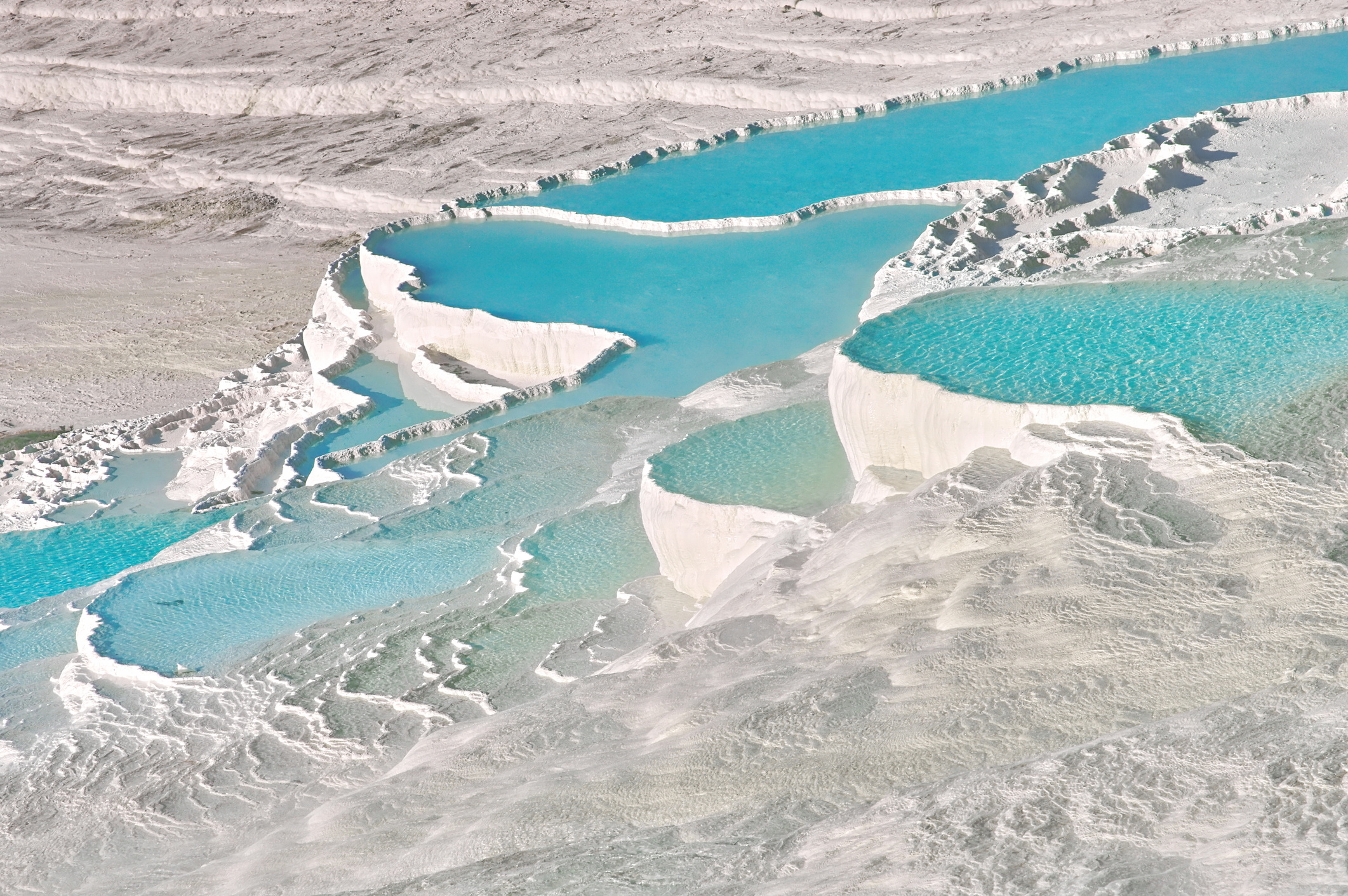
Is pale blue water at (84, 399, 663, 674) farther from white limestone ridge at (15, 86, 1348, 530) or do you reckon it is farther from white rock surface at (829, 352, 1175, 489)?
white rock surface at (829, 352, 1175, 489)


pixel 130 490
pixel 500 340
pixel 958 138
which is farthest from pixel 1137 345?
pixel 130 490

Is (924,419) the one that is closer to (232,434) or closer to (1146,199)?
(1146,199)

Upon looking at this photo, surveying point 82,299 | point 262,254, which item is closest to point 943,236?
point 262,254

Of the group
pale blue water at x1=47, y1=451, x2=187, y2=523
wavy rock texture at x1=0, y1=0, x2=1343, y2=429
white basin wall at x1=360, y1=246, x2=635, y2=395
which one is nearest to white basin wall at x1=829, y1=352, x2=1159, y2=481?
white basin wall at x1=360, y1=246, x2=635, y2=395

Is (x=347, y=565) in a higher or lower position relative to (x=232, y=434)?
higher

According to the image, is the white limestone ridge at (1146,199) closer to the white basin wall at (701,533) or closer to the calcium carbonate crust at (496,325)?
the calcium carbonate crust at (496,325)

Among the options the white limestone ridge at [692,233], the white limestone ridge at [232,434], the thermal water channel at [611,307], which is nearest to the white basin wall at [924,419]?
the thermal water channel at [611,307]
